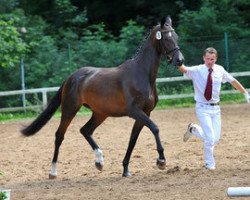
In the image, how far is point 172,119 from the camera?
18188mm

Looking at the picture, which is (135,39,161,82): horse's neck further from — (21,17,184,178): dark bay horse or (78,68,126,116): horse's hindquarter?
(78,68,126,116): horse's hindquarter

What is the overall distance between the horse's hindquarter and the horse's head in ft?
2.58

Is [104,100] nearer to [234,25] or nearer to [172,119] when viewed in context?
[172,119]

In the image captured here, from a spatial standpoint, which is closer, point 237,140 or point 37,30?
point 237,140

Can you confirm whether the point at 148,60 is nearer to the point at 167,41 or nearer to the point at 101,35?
the point at 167,41

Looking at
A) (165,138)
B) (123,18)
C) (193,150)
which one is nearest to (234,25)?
(123,18)

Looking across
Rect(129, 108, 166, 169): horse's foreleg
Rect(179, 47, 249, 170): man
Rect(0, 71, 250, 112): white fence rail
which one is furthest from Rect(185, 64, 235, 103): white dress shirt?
Rect(0, 71, 250, 112): white fence rail

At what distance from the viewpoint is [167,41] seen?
32.2 ft

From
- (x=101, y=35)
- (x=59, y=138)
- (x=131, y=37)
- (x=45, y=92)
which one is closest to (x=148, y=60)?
(x=59, y=138)

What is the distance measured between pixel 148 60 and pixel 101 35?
60.0 ft

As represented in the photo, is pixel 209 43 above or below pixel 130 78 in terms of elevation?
below

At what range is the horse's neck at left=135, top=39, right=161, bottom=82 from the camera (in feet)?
32.8

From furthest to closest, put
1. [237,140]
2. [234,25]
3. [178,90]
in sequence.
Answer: [234,25] → [178,90] → [237,140]

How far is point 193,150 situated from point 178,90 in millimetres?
11894
